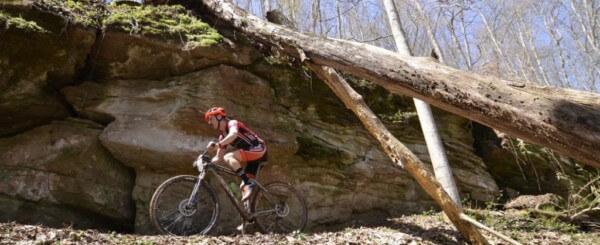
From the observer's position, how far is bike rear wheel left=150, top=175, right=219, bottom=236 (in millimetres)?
6258

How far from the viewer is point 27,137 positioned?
699cm

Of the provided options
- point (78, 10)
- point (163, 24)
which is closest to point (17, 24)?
point (78, 10)

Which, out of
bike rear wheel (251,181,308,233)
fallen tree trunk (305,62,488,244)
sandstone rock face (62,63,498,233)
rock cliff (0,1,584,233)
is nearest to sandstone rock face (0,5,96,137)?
rock cliff (0,1,584,233)

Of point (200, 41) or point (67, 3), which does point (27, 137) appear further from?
point (200, 41)

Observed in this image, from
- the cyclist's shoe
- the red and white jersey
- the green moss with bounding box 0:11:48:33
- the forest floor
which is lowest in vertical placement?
the forest floor

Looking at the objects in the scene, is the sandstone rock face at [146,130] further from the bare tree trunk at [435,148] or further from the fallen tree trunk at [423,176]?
the fallen tree trunk at [423,176]

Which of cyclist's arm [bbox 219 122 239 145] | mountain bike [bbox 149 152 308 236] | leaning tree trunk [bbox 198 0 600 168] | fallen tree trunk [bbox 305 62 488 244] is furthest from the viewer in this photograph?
cyclist's arm [bbox 219 122 239 145]

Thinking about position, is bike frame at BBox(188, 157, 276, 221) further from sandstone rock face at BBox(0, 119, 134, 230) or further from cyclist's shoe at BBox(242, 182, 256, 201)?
sandstone rock face at BBox(0, 119, 134, 230)

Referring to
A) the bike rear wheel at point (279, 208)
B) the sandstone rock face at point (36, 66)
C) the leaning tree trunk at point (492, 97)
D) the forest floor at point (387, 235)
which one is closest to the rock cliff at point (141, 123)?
the sandstone rock face at point (36, 66)

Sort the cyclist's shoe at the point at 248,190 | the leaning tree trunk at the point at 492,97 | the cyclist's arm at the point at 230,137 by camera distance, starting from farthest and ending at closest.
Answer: the cyclist's shoe at the point at 248,190
the cyclist's arm at the point at 230,137
the leaning tree trunk at the point at 492,97

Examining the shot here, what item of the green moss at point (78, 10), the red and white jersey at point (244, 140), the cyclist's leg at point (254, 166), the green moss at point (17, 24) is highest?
the green moss at point (78, 10)

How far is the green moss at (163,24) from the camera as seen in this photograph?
24.7ft

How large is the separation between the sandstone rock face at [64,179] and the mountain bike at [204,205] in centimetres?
119

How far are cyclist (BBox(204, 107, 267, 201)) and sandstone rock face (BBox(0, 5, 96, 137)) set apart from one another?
270 cm
